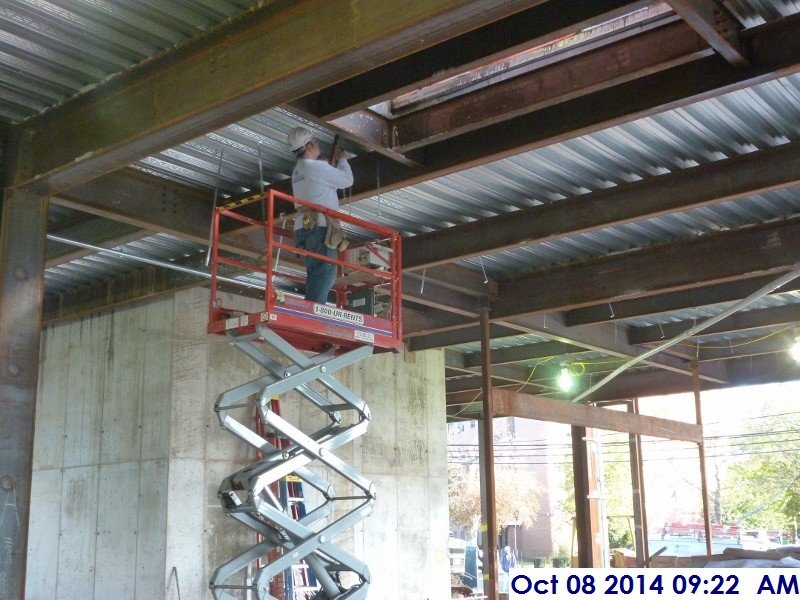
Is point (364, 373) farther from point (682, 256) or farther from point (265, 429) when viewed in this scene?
point (682, 256)

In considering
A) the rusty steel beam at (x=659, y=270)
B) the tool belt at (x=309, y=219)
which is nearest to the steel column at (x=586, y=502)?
the rusty steel beam at (x=659, y=270)

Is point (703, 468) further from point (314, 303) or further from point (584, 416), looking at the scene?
point (314, 303)

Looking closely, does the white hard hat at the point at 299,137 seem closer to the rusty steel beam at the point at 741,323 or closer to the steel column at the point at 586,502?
the rusty steel beam at the point at 741,323

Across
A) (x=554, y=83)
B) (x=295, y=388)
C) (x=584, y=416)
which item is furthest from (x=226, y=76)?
(x=584, y=416)

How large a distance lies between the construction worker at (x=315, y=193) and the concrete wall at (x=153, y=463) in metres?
4.84

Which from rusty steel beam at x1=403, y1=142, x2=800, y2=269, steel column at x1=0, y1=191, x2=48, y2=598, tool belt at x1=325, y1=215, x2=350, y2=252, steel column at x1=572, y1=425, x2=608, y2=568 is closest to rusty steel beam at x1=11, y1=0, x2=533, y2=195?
steel column at x1=0, y1=191, x2=48, y2=598

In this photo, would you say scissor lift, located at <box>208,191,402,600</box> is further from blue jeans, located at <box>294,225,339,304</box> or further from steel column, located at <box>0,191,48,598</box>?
steel column, located at <box>0,191,48,598</box>

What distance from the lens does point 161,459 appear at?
13.3m

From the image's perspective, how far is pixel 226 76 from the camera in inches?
288

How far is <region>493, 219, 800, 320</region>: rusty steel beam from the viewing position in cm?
1253

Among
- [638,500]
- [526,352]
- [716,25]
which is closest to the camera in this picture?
[716,25]

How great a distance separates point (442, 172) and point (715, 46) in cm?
337

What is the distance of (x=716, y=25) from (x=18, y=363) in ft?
23.6

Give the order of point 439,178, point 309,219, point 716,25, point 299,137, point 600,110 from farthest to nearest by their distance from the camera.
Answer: point 439,178
point 309,219
point 299,137
point 600,110
point 716,25
